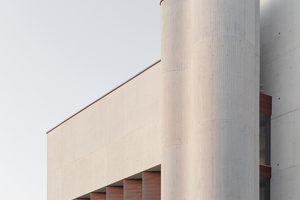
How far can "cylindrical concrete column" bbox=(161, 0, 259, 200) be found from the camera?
2192 cm

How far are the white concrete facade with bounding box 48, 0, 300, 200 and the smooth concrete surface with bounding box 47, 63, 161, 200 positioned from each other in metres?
0.19

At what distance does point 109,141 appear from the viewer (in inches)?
1287

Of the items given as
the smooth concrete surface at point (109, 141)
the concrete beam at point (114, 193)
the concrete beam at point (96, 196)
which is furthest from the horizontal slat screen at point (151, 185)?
the concrete beam at point (96, 196)

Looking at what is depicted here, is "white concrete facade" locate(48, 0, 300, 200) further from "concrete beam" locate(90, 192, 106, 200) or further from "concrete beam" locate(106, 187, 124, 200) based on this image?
"concrete beam" locate(90, 192, 106, 200)

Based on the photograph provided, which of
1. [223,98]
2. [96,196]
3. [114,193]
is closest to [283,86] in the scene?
[223,98]

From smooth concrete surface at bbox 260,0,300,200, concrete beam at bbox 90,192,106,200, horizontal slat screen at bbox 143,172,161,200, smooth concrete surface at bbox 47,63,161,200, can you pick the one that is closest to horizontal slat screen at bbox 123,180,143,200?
smooth concrete surface at bbox 47,63,161,200

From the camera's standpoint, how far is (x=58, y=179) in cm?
3825

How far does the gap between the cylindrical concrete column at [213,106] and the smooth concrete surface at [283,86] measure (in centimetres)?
151

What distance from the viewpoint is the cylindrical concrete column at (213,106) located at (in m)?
→ 21.9

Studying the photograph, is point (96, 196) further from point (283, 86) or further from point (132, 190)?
point (283, 86)

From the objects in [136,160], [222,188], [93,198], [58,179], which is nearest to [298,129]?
[222,188]

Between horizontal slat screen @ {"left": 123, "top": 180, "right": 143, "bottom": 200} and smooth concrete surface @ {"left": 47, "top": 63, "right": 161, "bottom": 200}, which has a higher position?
smooth concrete surface @ {"left": 47, "top": 63, "right": 161, "bottom": 200}

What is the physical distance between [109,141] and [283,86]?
1118 cm

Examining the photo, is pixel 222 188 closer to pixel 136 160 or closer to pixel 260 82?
pixel 260 82
